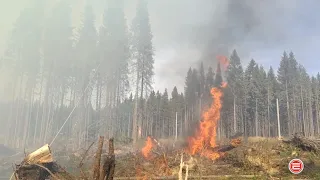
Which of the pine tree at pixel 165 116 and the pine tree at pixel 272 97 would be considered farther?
the pine tree at pixel 165 116

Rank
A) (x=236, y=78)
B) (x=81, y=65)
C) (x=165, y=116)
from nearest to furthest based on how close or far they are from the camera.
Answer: (x=81, y=65) → (x=236, y=78) → (x=165, y=116)

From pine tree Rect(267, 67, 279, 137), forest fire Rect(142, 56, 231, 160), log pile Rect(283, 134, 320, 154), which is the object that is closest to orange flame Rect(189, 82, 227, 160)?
forest fire Rect(142, 56, 231, 160)

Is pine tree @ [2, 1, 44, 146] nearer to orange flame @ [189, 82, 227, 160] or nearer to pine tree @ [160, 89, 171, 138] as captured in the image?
orange flame @ [189, 82, 227, 160]

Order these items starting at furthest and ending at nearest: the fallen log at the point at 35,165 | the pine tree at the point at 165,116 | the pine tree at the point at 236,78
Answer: the pine tree at the point at 165,116 → the pine tree at the point at 236,78 → the fallen log at the point at 35,165

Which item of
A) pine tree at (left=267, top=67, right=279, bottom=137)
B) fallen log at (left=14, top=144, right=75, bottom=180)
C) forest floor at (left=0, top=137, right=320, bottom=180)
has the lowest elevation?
forest floor at (left=0, top=137, right=320, bottom=180)

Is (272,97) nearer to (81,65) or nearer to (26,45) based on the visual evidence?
(81,65)

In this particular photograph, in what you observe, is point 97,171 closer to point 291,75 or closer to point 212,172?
point 212,172

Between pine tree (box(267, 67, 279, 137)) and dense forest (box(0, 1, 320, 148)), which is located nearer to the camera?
dense forest (box(0, 1, 320, 148))

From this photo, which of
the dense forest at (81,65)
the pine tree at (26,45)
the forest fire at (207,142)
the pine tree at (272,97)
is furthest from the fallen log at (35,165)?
the pine tree at (272,97)

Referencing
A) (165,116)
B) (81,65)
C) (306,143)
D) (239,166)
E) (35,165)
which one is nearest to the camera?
(35,165)

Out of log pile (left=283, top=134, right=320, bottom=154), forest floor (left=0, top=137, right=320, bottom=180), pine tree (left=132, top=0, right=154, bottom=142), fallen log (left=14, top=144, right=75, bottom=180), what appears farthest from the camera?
pine tree (left=132, top=0, right=154, bottom=142)

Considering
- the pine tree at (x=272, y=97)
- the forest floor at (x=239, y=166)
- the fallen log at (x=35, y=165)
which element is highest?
the pine tree at (x=272, y=97)

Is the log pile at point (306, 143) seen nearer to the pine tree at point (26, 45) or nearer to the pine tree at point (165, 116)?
the pine tree at point (26, 45)

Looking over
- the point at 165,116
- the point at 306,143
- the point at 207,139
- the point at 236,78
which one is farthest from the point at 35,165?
the point at 165,116
